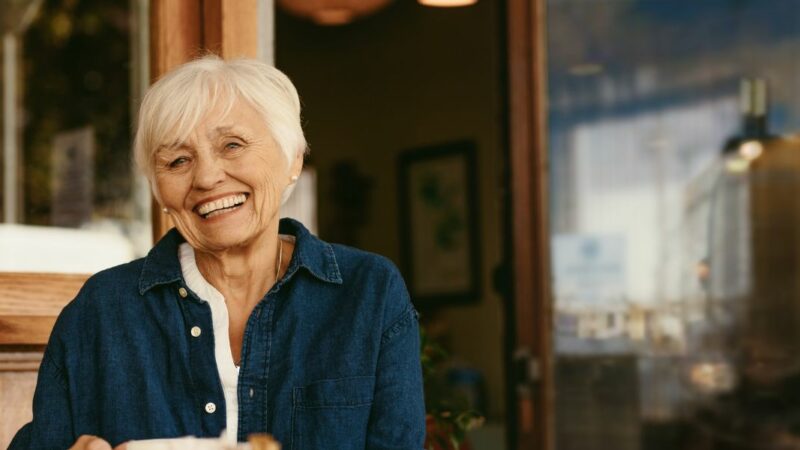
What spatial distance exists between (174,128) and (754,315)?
2.28m

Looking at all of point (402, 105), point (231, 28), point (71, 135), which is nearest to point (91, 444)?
point (231, 28)

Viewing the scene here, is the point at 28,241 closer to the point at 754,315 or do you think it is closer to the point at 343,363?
the point at 343,363

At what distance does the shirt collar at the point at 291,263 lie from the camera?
5.71 feet

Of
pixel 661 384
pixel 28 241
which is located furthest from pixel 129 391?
pixel 661 384

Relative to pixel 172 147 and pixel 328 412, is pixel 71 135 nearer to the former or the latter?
pixel 172 147

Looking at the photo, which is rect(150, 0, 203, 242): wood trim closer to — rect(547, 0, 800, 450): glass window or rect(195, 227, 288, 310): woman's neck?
rect(195, 227, 288, 310): woman's neck

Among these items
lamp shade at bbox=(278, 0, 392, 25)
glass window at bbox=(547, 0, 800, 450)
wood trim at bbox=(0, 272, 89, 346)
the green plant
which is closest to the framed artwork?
lamp shade at bbox=(278, 0, 392, 25)

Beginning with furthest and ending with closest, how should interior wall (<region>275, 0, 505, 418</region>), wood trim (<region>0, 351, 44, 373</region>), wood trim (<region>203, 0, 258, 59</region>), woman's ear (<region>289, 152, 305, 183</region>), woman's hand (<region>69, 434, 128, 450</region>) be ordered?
1. interior wall (<region>275, 0, 505, 418</region>)
2. wood trim (<region>203, 0, 258, 59</region>)
3. wood trim (<region>0, 351, 44, 373</region>)
4. woman's ear (<region>289, 152, 305, 183</region>)
5. woman's hand (<region>69, 434, 128, 450</region>)

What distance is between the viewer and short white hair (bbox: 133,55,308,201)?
5.51 ft

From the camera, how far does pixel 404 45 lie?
21.2 feet

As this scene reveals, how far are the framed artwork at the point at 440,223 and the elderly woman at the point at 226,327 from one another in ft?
13.9

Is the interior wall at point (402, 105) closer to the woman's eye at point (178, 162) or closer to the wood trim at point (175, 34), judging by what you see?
the wood trim at point (175, 34)

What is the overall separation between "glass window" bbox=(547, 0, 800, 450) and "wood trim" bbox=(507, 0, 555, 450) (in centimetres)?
6

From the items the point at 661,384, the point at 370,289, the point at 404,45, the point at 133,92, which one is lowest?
the point at 661,384
